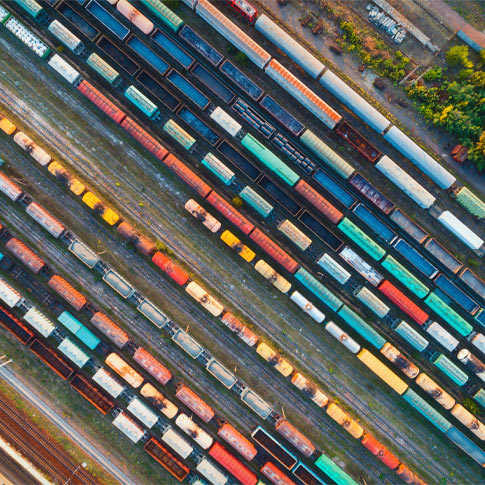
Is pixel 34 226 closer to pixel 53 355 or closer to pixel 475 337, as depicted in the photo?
pixel 53 355

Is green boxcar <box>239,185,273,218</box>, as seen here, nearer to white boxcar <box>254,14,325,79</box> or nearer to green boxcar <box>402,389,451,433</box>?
white boxcar <box>254,14,325,79</box>

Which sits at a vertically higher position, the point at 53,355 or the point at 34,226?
the point at 34,226

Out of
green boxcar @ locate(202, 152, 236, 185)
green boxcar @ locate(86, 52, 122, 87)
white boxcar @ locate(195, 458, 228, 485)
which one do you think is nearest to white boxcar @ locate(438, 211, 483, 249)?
green boxcar @ locate(202, 152, 236, 185)

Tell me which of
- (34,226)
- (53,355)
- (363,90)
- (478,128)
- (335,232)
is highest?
(478,128)

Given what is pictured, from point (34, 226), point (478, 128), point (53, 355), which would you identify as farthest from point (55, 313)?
point (478, 128)

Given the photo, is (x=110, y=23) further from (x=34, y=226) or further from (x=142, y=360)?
(x=142, y=360)

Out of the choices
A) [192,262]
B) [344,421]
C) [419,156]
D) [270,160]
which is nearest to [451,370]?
[344,421]
